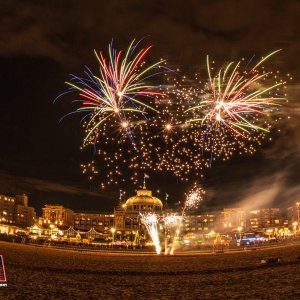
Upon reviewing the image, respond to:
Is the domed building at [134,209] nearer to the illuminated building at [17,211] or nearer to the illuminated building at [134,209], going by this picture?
the illuminated building at [134,209]

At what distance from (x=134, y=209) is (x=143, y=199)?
6.13 metres

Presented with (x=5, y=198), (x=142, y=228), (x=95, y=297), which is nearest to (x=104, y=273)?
(x=95, y=297)

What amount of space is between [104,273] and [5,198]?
176058 millimetres

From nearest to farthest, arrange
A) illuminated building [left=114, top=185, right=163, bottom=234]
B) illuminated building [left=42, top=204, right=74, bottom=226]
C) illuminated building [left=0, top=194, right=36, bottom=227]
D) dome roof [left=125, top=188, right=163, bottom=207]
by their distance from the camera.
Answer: illuminated building [left=0, top=194, right=36, bottom=227]
illuminated building [left=114, top=185, right=163, bottom=234]
dome roof [left=125, top=188, right=163, bottom=207]
illuminated building [left=42, top=204, right=74, bottom=226]

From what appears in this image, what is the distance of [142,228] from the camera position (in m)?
182

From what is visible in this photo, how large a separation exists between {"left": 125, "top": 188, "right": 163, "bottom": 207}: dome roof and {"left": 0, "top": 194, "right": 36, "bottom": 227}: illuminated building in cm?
4745

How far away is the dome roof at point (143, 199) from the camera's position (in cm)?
18362

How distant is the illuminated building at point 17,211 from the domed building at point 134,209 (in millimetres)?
42112

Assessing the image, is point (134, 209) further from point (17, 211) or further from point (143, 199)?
point (17, 211)

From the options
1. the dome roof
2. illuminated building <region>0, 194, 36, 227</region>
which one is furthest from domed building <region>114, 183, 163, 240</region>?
illuminated building <region>0, 194, 36, 227</region>

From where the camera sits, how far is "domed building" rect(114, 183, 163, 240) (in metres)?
182

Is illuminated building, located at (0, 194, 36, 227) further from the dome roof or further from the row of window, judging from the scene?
the row of window

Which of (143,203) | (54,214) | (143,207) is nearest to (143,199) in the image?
(143,203)

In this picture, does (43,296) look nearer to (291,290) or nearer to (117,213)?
(291,290)
